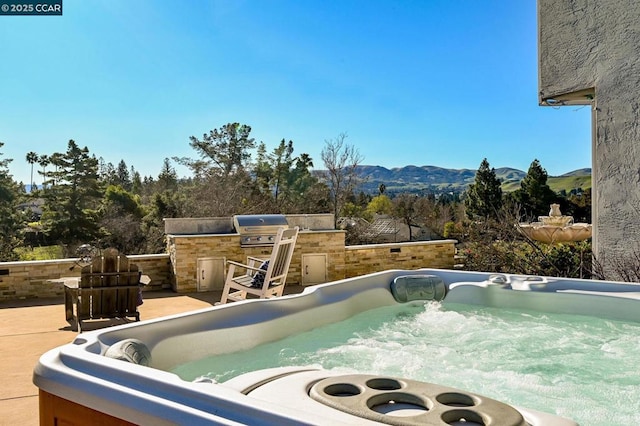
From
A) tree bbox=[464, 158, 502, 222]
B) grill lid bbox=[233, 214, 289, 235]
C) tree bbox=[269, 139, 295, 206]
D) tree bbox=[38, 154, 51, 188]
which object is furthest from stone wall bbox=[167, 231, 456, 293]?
tree bbox=[38, 154, 51, 188]

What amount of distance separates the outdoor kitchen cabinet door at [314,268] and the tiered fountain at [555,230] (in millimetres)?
2761

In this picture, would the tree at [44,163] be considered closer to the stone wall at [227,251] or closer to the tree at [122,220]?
the tree at [122,220]

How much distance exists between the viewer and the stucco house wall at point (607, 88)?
629 centimetres

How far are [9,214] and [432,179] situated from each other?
17.0 m

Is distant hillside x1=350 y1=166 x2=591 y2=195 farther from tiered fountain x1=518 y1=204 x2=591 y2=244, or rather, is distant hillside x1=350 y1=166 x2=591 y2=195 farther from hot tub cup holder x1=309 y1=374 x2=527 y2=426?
hot tub cup holder x1=309 y1=374 x2=527 y2=426

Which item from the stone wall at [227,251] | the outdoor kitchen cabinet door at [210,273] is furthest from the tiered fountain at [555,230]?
the outdoor kitchen cabinet door at [210,273]

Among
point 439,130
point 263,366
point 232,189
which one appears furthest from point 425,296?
point 439,130

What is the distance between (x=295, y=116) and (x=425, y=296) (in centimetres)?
1696

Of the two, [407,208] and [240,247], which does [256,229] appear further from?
[407,208]

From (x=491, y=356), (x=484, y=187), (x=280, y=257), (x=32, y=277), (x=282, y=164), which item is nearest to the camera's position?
(x=491, y=356)

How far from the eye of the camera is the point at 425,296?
4781mm

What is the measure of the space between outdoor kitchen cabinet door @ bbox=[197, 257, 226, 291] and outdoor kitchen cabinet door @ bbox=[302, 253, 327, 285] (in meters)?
1.16

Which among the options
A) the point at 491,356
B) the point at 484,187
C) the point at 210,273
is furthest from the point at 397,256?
the point at 484,187

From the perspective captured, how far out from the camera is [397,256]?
328 inches
